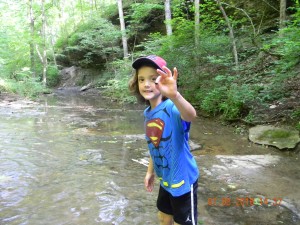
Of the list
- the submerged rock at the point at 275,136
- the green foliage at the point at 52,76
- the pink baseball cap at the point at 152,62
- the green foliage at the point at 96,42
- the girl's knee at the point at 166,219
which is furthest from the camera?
the green foliage at the point at 52,76

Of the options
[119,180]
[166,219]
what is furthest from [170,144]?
[119,180]

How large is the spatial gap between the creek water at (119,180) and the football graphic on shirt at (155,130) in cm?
123

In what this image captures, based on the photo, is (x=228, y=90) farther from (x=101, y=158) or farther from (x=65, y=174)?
(x=65, y=174)

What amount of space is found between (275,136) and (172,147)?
4855 millimetres

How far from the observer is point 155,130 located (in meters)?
1.86

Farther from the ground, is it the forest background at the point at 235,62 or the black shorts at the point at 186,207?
the forest background at the point at 235,62

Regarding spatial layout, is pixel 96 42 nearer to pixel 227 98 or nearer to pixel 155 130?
pixel 227 98

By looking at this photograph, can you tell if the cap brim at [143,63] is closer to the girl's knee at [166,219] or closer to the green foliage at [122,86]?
the girl's knee at [166,219]

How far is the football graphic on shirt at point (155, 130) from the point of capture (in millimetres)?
1823

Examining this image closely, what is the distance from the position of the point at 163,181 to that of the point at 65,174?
257cm

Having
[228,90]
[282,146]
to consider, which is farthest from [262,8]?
[282,146]

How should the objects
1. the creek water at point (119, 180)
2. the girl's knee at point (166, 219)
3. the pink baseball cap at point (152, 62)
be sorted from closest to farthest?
the pink baseball cap at point (152, 62)
the girl's knee at point (166, 219)
the creek water at point (119, 180)
